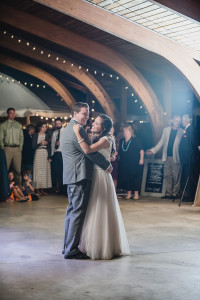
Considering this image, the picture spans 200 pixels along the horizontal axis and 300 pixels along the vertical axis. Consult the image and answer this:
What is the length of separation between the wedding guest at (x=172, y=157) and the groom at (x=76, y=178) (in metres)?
4.97

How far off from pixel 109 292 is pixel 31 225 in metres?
2.88

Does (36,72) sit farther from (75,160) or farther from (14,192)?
(75,160)

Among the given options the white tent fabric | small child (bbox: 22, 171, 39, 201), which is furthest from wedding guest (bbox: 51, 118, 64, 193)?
the white tent fabric

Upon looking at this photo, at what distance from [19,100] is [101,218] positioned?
1199 centimetres

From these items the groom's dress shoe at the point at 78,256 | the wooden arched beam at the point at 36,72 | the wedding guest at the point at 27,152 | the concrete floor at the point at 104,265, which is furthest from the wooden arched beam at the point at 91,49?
the groom's dress shoe at the point at 78,256

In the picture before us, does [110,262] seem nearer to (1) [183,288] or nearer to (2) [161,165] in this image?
(1) [183,288]

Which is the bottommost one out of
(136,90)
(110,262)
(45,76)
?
(110,262)

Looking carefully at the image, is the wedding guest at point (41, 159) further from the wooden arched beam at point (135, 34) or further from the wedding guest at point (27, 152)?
the wooden arched beam at point (135, 34)

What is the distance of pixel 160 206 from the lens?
8.00m

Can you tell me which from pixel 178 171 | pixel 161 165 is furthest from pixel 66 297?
pixel 161 165

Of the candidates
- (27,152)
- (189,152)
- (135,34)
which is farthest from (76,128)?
(27,152)

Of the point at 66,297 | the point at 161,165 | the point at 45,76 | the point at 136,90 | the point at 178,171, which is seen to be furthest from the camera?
the point at 45,76

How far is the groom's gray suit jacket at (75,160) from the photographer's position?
4066 mm

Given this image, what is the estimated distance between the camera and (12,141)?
28.4ft
